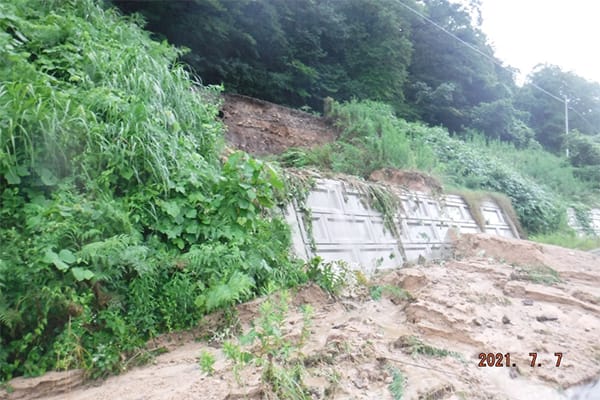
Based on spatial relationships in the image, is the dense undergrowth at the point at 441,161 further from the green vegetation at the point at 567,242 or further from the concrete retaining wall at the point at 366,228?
the concrete retaining wall at the point at 366,228

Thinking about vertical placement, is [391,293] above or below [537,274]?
above

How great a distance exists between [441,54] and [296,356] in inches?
626

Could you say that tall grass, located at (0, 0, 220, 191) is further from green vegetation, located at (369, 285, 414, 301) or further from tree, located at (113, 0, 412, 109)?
tree, located at (113, 0, 412, 109)

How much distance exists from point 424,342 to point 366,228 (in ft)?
8.00

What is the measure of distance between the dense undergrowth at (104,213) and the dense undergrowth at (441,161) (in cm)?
365

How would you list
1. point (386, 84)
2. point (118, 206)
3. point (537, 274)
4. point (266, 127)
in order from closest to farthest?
1. point (118, 206)
2. point (537, 274)
3. point (266, 127)
4. point (386, 84)

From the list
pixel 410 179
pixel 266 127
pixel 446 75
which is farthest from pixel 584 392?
pixel 446 75

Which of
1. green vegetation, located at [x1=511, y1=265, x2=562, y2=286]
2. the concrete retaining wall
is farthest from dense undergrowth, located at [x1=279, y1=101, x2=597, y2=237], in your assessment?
green vegetation, located at [x1=511, y1=265, x2=562, y2=286]

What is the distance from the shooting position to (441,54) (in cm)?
1526

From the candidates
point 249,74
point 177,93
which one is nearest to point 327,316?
point 177,93

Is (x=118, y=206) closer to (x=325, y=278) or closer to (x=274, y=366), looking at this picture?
(x=274, y=366)

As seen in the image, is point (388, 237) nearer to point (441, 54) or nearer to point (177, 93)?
point (177, 93)

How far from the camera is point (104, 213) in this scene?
91.0 inches

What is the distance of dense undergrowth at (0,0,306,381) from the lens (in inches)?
76.9
